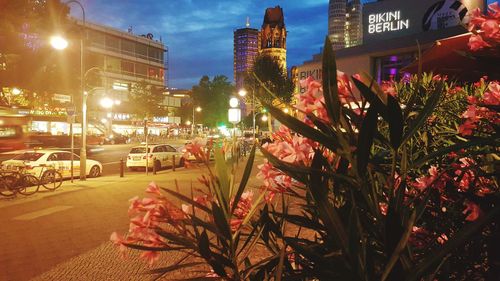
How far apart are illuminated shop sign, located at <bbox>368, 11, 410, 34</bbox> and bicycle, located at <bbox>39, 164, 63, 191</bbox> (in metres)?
19.9

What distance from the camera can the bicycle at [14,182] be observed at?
12828mm

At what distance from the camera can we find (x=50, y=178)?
568 inches

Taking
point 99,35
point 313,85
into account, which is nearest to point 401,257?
point 313,85

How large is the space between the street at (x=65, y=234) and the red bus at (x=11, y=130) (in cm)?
1559

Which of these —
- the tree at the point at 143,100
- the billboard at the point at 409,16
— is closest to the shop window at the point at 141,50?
the tree at the point at 143,100

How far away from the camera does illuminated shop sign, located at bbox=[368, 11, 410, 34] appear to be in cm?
2481

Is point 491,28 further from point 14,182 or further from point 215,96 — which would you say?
point 215,96

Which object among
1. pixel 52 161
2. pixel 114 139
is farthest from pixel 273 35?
pixel 52 161

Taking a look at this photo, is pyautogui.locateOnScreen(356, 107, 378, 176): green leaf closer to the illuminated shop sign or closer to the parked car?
the illuminated shop sign

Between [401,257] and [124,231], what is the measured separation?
26.4 feet

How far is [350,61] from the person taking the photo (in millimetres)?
25641

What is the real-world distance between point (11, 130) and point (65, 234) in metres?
22.6

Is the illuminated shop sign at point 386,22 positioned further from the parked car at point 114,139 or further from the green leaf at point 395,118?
the parked car at point 114,139

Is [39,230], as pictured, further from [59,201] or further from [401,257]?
[401,257]
